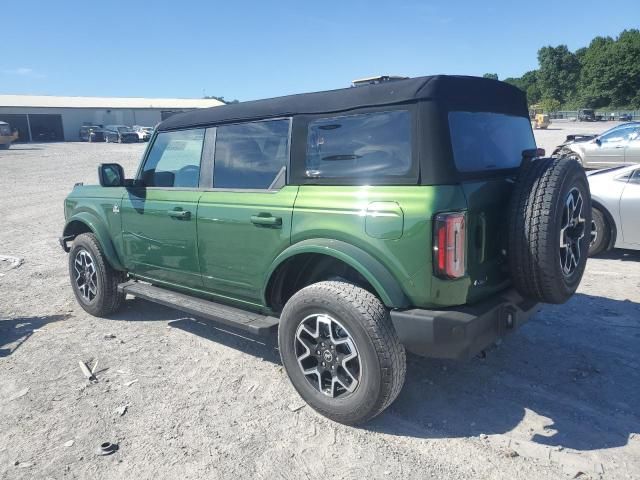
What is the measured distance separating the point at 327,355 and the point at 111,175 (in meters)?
2.85

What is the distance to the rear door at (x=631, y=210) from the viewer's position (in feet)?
20.4

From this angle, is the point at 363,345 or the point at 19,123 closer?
the point at 363,345

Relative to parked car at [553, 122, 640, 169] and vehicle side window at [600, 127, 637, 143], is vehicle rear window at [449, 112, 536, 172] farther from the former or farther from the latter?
vehicle side window at [600, 127, 637, 143]

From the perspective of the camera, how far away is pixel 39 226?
1024cm

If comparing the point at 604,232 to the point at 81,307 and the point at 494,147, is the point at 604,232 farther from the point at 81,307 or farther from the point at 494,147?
the point at 81,307

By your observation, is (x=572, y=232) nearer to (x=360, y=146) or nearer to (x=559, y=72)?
(x=360, y=146)

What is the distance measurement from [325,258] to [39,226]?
8.80 meters

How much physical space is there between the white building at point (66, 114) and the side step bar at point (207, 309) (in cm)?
5363

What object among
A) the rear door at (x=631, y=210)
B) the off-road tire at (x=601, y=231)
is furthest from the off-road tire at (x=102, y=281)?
the rear door at (x=631, y=210)

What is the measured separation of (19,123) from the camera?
51.6 m

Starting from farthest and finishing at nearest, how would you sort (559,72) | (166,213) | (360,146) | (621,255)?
(559,72)
(621,255)
(166,213)
(360,146)

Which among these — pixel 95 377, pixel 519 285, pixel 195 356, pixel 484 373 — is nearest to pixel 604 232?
pixel 484 373

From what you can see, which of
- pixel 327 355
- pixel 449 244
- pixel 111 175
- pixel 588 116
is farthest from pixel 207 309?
pixel 588 116

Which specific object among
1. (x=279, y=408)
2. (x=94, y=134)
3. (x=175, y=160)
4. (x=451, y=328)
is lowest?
(x=279, y=408)
